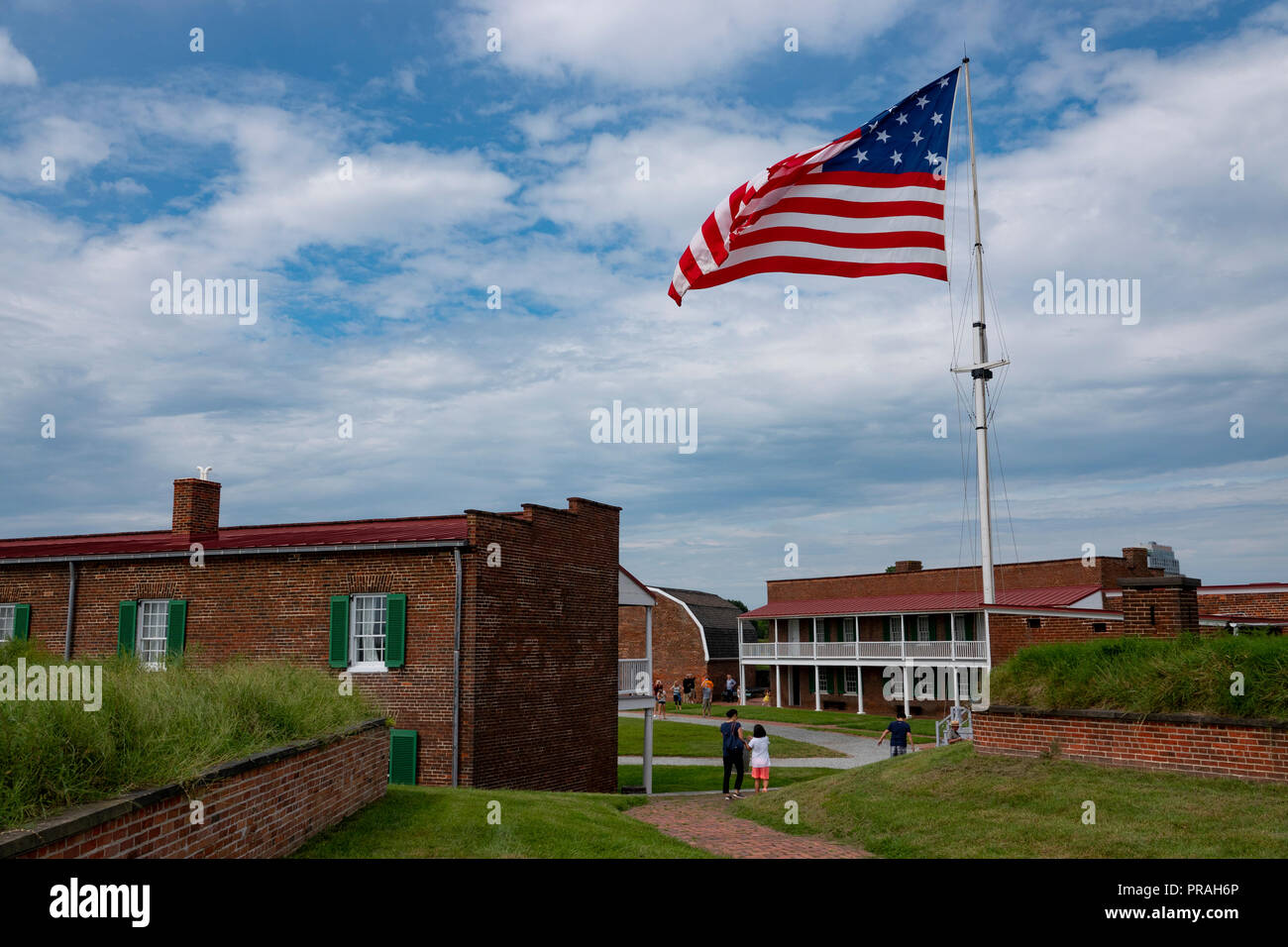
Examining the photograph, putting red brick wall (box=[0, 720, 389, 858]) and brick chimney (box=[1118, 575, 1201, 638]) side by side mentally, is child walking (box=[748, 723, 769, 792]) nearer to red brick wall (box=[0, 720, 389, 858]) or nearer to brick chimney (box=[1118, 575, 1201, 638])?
brick chimney (box=[1118, 575, 1201, 638])

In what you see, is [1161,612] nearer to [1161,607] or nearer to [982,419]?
[1161,607]

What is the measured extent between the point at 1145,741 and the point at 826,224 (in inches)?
328

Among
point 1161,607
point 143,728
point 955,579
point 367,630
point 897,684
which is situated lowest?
point 897,684

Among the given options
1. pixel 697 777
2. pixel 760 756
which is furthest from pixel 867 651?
pixel 760 756

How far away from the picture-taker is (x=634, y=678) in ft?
84.9

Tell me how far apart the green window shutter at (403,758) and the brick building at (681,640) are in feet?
114

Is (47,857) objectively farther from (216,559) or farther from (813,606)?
(813,606)

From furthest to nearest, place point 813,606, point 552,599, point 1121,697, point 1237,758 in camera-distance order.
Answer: point 813,606 → point 552,599 → point 1121,697 → point 1237,758

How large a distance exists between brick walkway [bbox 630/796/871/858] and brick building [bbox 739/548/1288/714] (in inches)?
759

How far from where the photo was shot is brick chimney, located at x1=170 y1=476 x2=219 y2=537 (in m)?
23.9

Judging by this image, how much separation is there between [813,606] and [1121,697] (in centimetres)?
3680

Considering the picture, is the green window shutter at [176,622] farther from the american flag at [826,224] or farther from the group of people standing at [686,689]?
the group of people standing at [686,689]

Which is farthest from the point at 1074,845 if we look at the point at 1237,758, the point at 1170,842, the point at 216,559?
the point at 216,559
